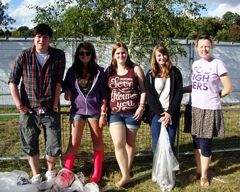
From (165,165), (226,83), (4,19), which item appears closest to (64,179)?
(165,165)

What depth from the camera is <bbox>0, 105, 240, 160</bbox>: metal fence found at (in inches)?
233

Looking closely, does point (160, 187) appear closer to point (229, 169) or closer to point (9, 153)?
point (229, 169)

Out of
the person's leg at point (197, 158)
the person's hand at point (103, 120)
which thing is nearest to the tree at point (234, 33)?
the person's leg at point (197, 158)

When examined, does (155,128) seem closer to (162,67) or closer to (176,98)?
(176,98)

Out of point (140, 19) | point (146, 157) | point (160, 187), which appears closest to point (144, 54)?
point (140, 19)

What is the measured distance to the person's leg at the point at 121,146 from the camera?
482 centimetres

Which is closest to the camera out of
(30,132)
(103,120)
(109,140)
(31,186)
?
(31,186)

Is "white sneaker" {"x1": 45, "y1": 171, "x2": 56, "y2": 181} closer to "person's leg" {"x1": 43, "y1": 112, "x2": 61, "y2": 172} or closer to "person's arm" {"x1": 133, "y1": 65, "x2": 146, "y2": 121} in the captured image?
"person's leg" {"x1": 43, "y1": 112, "x2": 61, "y2": 172}

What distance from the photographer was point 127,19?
8.49 meters

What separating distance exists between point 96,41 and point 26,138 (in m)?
5.14

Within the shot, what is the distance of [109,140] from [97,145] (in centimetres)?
156

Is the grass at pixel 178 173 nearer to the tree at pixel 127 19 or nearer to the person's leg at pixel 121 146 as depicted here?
the person's leg at pixel 121 146

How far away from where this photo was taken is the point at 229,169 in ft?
18.7

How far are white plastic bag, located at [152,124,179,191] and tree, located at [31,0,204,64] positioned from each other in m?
3.79
